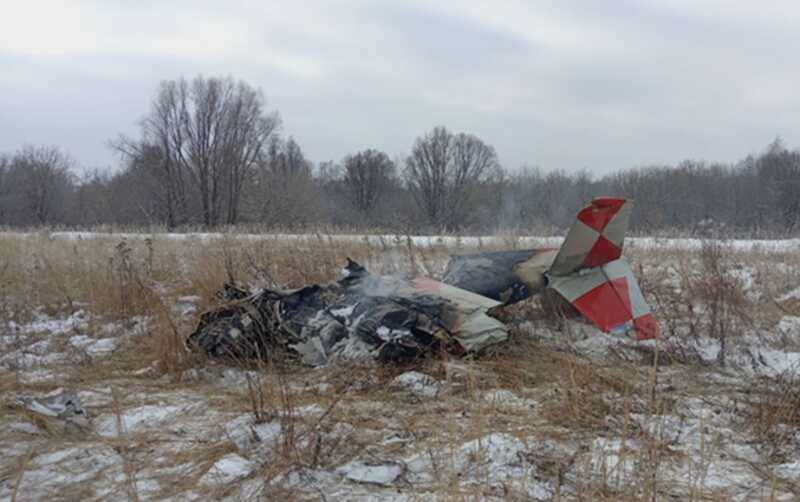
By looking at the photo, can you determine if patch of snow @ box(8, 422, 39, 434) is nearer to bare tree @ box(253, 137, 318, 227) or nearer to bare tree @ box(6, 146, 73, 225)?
bare tree @ box(253, 137, 318, 227)

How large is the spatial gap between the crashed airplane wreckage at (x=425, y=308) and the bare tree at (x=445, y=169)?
169ft

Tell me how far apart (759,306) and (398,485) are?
14.8 feet

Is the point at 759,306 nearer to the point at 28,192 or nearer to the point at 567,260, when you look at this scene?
the point at 567,260

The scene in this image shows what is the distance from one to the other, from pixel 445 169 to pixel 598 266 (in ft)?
179

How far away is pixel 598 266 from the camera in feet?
13.0

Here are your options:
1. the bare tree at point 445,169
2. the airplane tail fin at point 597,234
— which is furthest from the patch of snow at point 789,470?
the bare tree at point 445,169

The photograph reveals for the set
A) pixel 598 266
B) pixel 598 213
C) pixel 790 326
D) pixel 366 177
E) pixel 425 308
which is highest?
pixel 366 177

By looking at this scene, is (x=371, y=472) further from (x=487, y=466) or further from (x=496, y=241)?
(x=496, y=241)

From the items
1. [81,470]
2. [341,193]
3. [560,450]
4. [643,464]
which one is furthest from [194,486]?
[341,193]

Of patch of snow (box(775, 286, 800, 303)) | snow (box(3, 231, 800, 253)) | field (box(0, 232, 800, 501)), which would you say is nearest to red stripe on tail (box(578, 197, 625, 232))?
field (box(0, 232, 800, 501))

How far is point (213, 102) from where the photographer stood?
141ft

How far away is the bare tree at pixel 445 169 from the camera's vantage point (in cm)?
5647

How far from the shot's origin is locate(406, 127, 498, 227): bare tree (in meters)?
56.5

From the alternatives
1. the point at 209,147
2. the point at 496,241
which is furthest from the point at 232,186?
the point at 496,241
